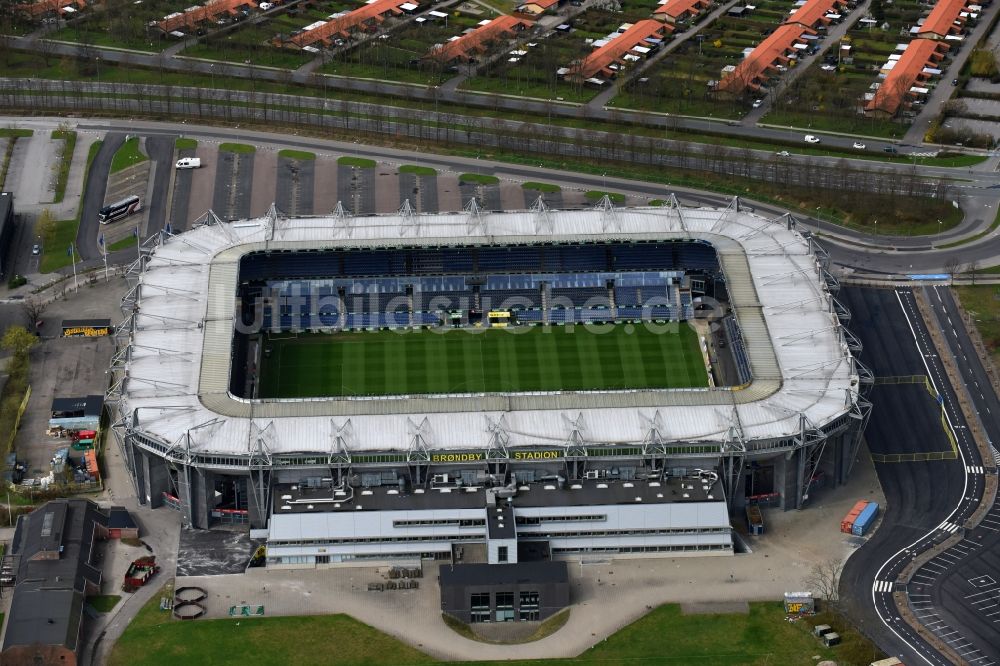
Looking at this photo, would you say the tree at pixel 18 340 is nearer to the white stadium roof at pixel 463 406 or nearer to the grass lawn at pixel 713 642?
the white stadium roof at pixel 463 406

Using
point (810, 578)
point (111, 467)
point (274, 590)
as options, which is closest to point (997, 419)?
point (810, 578)

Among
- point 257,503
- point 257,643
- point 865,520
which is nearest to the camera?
point 257,643

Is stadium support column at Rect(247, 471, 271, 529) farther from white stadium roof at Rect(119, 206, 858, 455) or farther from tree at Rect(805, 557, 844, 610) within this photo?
tree at Rect(805, 557, 844, 610)

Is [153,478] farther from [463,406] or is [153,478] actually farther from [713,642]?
[713,642]

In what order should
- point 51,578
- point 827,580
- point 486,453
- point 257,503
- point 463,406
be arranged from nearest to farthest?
point 51,578 → point 827,580 → point 486,453 → point 257,503 → point 463,406

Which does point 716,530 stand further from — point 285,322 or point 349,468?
point 285,322

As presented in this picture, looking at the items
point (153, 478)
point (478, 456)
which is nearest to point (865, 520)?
point (478, 456)

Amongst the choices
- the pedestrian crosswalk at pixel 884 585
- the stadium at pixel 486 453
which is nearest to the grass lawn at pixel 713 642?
the pedestrian crosswalk at pixel 884 585

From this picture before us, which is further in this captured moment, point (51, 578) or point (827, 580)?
point (827, 580)
